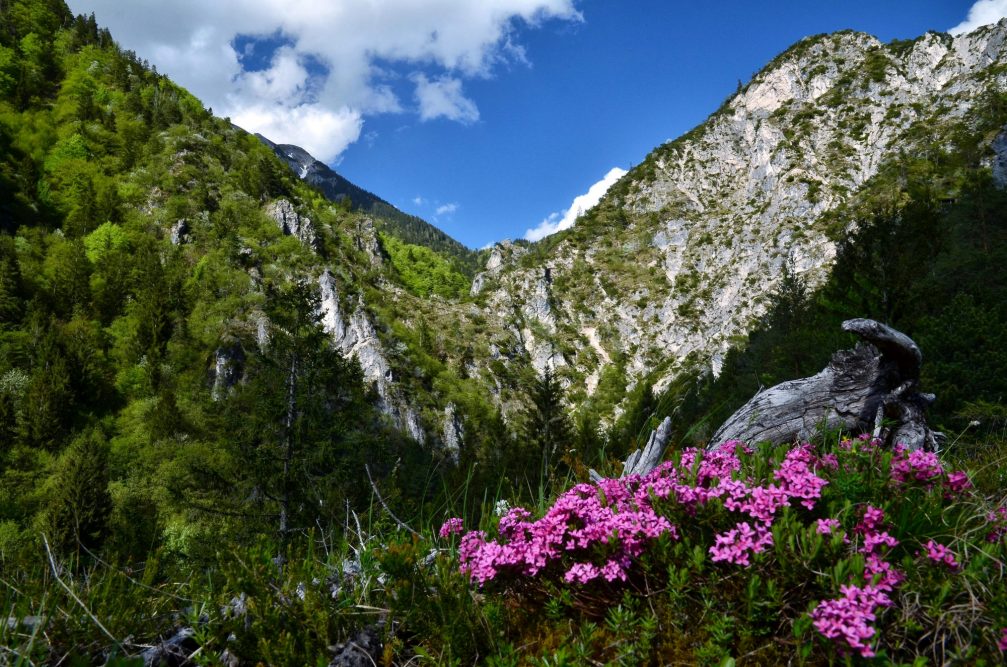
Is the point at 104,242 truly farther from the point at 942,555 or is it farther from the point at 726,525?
the point at 942,555

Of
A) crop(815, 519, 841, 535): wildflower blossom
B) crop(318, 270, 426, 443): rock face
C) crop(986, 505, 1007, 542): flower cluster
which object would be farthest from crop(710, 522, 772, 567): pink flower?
crop(318, 270, 426, 443): rock face

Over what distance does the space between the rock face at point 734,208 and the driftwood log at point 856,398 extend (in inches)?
2705

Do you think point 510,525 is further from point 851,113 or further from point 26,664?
point 851,113

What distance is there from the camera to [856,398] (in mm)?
5531

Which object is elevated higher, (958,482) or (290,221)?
(290,221)

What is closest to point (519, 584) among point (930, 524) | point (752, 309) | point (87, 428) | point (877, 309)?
point (930, 524)

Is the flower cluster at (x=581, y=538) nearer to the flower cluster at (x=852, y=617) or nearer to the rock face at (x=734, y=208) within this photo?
the flower cluster at (x=852, y=617)

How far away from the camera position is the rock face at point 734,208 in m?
83.8

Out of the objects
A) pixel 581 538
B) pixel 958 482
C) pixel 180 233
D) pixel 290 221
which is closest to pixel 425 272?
pixel 290 221

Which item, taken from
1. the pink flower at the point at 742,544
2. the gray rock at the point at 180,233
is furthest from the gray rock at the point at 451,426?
the pink flower at the point at 742,544

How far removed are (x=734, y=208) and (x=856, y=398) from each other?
11407cm

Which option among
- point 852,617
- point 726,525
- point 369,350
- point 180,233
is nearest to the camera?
point 852,617


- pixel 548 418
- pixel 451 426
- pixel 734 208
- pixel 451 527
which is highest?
pixel 734 208

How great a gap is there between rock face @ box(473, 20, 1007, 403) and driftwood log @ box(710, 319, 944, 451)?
68.7 metres
